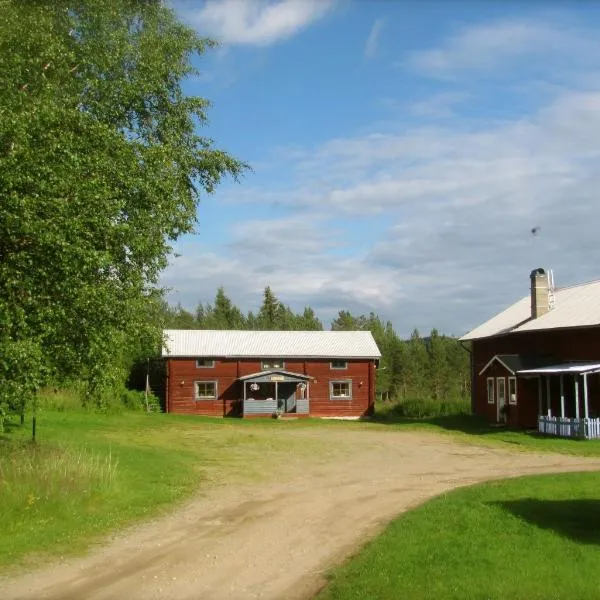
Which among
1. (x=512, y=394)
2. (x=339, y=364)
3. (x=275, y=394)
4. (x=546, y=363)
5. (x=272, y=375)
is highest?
(x=339, y=364)

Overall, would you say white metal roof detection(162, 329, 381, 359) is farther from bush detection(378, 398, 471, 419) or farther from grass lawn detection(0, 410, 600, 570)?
grass lawn detection(0, 410, 600, 570)

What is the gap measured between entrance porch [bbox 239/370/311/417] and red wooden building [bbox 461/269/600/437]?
37.0ft

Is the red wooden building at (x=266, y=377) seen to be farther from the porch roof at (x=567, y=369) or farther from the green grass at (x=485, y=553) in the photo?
the green grass at (x=485, y=553)

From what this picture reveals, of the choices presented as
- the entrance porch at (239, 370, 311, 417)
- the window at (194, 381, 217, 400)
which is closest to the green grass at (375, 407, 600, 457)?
the entrance porch at (239, 370, 311, 417)

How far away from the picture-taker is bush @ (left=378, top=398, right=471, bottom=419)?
43.6 m

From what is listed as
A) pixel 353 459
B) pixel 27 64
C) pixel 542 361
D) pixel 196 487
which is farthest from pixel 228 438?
pixel 27 64

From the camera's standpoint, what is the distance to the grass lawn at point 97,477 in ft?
34.1

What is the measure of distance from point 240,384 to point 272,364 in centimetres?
238

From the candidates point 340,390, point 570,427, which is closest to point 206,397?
point 340,390

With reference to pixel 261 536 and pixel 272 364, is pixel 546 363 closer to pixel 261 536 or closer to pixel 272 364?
pixel 272 364

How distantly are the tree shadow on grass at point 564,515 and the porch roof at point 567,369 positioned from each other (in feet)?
55.3

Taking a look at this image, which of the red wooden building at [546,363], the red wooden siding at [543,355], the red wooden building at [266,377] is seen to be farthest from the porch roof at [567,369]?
the red wooden building at [266,377]

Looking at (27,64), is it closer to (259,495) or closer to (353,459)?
(259,495)

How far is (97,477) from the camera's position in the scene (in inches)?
529
